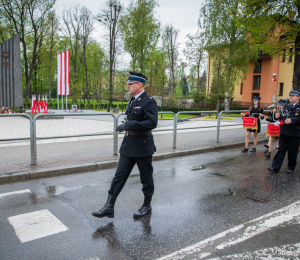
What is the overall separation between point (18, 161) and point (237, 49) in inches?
1121

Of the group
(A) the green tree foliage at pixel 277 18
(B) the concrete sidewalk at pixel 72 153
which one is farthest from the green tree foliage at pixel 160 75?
(B) the concrete sidewalk at pixel 72 153

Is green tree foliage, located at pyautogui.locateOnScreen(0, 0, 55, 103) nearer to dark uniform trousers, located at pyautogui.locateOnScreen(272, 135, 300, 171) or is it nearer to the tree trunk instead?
the tree trunk

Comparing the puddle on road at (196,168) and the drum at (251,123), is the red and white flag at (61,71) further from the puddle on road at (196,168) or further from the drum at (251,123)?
the puddle on road at (196,168)

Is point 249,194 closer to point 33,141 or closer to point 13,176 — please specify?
point 13,176

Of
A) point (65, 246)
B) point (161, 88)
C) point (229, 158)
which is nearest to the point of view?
point (65, 246)

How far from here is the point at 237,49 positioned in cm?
2986

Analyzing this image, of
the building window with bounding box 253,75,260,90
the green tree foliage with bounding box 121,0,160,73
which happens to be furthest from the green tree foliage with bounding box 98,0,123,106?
the building window with bounding box 253,75,260,90

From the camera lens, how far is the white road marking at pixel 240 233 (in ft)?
9.31

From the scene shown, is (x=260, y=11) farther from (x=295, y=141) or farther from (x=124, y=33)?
(x=124, y=33)

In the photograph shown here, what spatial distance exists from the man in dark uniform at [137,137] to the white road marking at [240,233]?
3.35 feet

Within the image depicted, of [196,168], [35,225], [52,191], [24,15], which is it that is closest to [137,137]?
[35,225]

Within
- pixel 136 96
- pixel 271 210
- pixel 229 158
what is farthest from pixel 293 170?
pixel 136 96

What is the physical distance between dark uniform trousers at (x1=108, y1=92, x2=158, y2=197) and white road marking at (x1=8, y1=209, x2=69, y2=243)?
0.83 m

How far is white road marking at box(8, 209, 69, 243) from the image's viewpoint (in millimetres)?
3195
